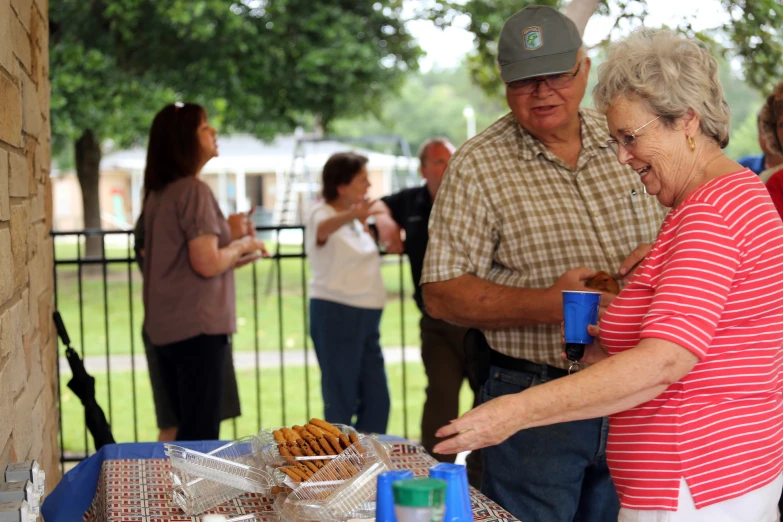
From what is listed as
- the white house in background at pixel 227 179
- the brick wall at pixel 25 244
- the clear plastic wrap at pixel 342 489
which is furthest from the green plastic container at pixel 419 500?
the white house in background at pixel 227 179

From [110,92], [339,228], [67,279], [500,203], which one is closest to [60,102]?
[110,92]

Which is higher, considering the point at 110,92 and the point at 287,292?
the point at 110,92

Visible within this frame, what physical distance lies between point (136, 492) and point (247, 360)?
7876mm

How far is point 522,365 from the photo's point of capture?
2605mm

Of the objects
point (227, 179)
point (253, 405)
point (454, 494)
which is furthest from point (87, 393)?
point (227, 179)

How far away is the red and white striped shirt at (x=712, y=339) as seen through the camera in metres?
1.69

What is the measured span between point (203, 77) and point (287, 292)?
581 centimetres

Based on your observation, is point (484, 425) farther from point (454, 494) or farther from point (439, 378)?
point (439, 378)

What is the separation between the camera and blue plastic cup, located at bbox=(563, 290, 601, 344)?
6.59 ft

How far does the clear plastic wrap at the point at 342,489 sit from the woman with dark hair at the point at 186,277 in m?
1.88

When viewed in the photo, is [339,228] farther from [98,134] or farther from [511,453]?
[98,134]

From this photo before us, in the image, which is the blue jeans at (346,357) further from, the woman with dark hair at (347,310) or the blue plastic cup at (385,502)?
the blue plastic cup at (385,502)

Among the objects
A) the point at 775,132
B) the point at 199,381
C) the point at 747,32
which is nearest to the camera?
the point at 775,132

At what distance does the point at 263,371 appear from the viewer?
9188 millimetres
